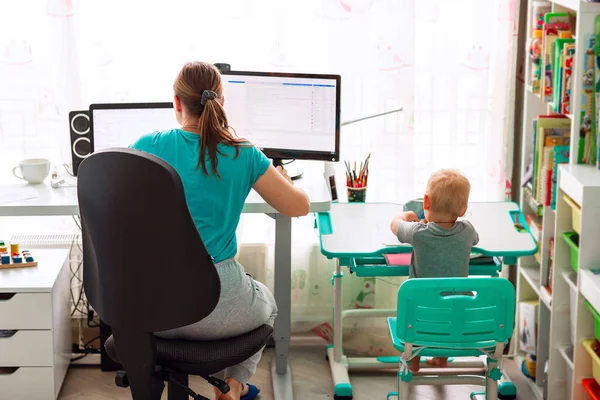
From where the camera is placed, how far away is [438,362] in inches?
123

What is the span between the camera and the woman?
84.7 inches

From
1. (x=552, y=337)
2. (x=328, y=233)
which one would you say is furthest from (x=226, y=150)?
(x=552, y=337)

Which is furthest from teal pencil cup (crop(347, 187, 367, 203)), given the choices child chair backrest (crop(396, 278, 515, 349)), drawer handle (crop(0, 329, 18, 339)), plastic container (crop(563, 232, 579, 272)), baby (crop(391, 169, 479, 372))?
drawer handle (crop(0, 329, 18, 339))

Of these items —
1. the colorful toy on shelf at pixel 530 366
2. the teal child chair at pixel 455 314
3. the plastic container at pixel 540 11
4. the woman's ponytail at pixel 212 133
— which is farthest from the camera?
the colorful toy on shelf at pixel 530 366

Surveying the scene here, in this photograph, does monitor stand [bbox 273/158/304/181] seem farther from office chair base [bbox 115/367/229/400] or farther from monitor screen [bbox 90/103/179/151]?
office chair base [bbox 115/367/229/400]

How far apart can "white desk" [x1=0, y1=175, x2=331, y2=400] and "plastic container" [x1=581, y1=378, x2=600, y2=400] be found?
35.8 inches

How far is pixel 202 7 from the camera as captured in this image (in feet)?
10.5

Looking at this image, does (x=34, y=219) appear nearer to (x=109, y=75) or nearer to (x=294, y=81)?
(x=109, y=75)

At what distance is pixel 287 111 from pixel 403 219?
55cm

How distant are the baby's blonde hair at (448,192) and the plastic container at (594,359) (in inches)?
20.3

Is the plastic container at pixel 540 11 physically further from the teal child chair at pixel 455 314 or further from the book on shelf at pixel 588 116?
the teal child chair at pixel 455 314

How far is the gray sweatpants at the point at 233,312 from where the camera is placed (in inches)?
85.2

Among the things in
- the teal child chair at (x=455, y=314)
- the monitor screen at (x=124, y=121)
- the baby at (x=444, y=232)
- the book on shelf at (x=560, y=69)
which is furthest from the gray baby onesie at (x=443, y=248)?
the monitor screen at (x=124, y=121)

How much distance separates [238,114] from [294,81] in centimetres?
22
